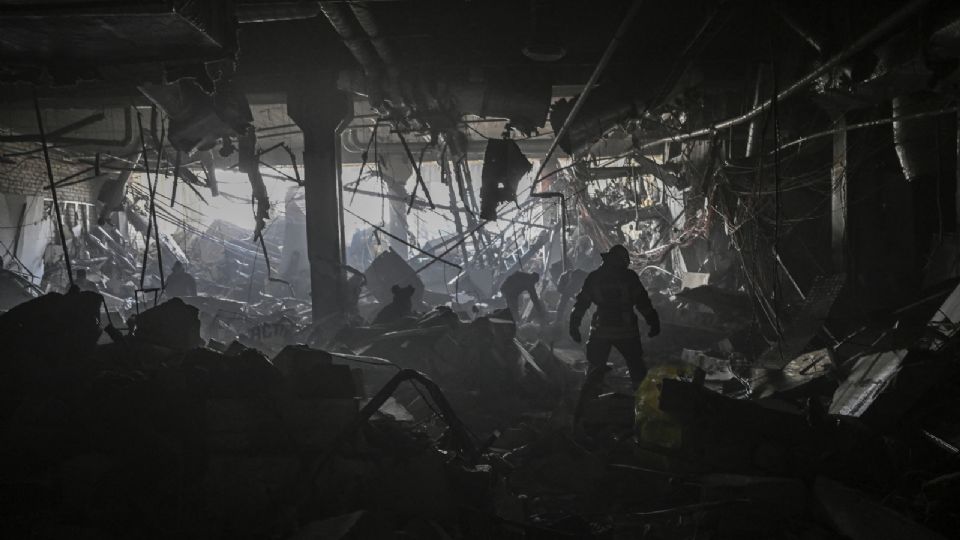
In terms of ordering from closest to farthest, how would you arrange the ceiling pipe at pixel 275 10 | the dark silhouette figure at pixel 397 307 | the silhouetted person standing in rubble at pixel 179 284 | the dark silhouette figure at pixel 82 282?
the ceiling pipe at pixel 275 10 → the dark silhouette figure at pixel 397 307 → the dark silhouette figure at pixel 82 282 → the silhouetted person standing in rubble at pixel 179 284

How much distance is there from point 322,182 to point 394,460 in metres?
6.66

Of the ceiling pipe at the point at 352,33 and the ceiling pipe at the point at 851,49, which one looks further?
the ceiling pipe at the point at 352,33

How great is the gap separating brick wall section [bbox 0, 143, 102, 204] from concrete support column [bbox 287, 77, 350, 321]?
7822mm

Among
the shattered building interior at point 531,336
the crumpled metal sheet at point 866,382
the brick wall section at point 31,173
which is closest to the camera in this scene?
the shattered building interior at point 531,336

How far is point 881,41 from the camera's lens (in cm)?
471

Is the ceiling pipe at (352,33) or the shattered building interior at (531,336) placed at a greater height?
the ceiling pipe at (352,33)

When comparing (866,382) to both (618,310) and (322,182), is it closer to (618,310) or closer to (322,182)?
(618,310)

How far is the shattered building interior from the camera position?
4.14 metres

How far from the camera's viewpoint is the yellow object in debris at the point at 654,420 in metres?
5.20

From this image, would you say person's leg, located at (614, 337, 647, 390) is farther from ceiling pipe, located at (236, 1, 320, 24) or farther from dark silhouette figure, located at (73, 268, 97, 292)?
dark silhouette figure, located at (73, 268, 97, 292)

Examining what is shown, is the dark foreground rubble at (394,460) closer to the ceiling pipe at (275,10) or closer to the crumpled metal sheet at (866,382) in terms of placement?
the crumpled metal sheet at (866,382)

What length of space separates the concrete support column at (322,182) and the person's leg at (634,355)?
4.96m

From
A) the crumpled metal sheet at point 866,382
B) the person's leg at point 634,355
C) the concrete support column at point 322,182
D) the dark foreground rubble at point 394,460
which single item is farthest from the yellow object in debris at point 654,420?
the concrete support column at point 322,182

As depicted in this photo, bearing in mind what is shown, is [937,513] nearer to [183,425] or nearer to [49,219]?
[183,425]
